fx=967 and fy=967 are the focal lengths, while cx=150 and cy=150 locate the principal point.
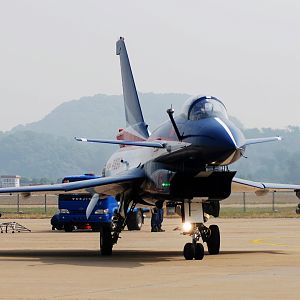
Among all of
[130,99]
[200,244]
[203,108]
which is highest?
[130,99]

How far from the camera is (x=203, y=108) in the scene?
22.3m

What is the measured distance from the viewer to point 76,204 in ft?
137

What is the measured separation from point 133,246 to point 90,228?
15106mm

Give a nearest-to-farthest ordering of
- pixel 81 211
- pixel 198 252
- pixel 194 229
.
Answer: pixel 198 252 → pixel 194 229 → pixel 81 211

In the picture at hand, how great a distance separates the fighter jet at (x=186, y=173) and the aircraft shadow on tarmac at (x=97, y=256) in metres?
0.78

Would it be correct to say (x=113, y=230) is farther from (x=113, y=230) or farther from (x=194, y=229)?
(x=194, y=229)

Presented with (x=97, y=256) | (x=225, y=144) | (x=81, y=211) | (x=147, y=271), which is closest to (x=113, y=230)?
(x=97, y=256)

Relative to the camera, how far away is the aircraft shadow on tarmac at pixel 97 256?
22.2 metres

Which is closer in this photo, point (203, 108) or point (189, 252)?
point (203, 108)

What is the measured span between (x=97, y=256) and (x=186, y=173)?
4324 mm

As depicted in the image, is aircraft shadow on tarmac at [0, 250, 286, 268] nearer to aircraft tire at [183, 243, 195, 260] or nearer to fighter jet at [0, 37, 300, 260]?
aircraft tire at [183, 243, 195, 260]

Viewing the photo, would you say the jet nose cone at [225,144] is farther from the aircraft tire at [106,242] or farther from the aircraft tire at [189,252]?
the aircraft tire at [106,242]

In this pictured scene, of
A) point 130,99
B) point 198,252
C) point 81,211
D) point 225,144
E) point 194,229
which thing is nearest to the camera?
point 225,144

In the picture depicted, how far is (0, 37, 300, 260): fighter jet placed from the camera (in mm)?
21500
